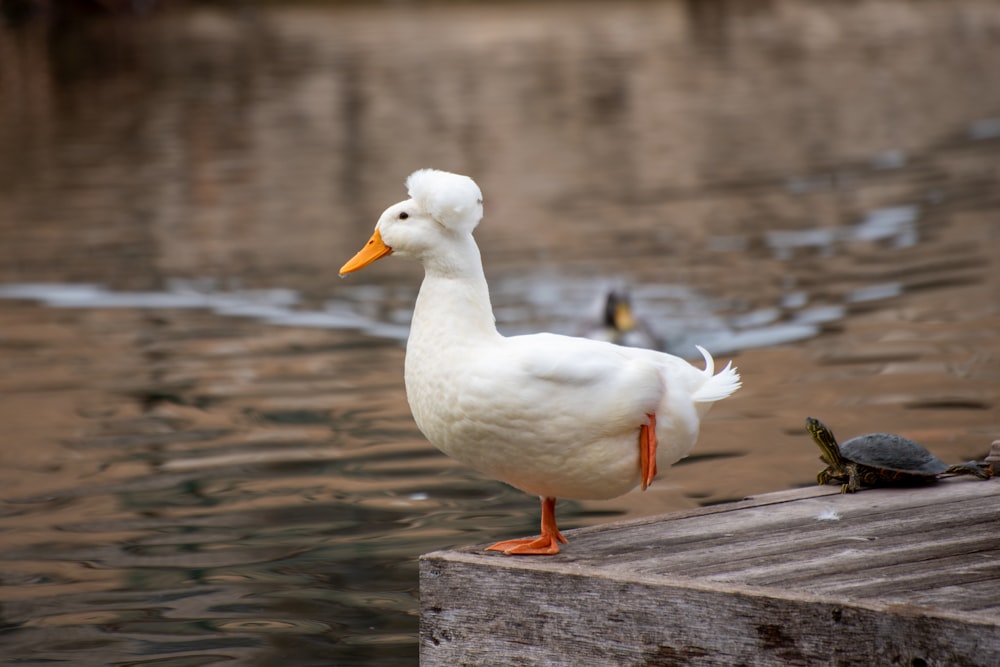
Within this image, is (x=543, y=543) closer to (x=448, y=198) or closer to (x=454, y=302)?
(x=454, y=302)

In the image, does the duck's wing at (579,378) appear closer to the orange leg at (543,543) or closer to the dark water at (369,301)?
the orange leg at (543,543)

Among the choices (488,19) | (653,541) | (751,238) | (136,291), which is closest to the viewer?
(653,541)

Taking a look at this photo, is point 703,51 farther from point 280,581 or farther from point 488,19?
point 280,581

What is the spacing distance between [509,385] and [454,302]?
286 millimetres

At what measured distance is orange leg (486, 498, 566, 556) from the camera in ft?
13.1

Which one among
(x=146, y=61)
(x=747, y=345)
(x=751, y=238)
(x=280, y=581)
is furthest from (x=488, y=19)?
(x=280, y=581)

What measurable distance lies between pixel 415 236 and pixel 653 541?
45.4 inches

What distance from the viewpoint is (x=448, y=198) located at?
3.65 metres

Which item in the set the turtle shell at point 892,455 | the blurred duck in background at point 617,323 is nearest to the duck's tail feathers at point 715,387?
the turtle shell at point 892,455

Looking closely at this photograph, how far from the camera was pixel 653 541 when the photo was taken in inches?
162

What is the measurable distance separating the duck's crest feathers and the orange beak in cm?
16

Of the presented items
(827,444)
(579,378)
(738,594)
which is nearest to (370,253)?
(579,378)

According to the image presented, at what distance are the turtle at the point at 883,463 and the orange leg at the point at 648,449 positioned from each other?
3.84 feet

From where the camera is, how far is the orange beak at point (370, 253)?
374cm
